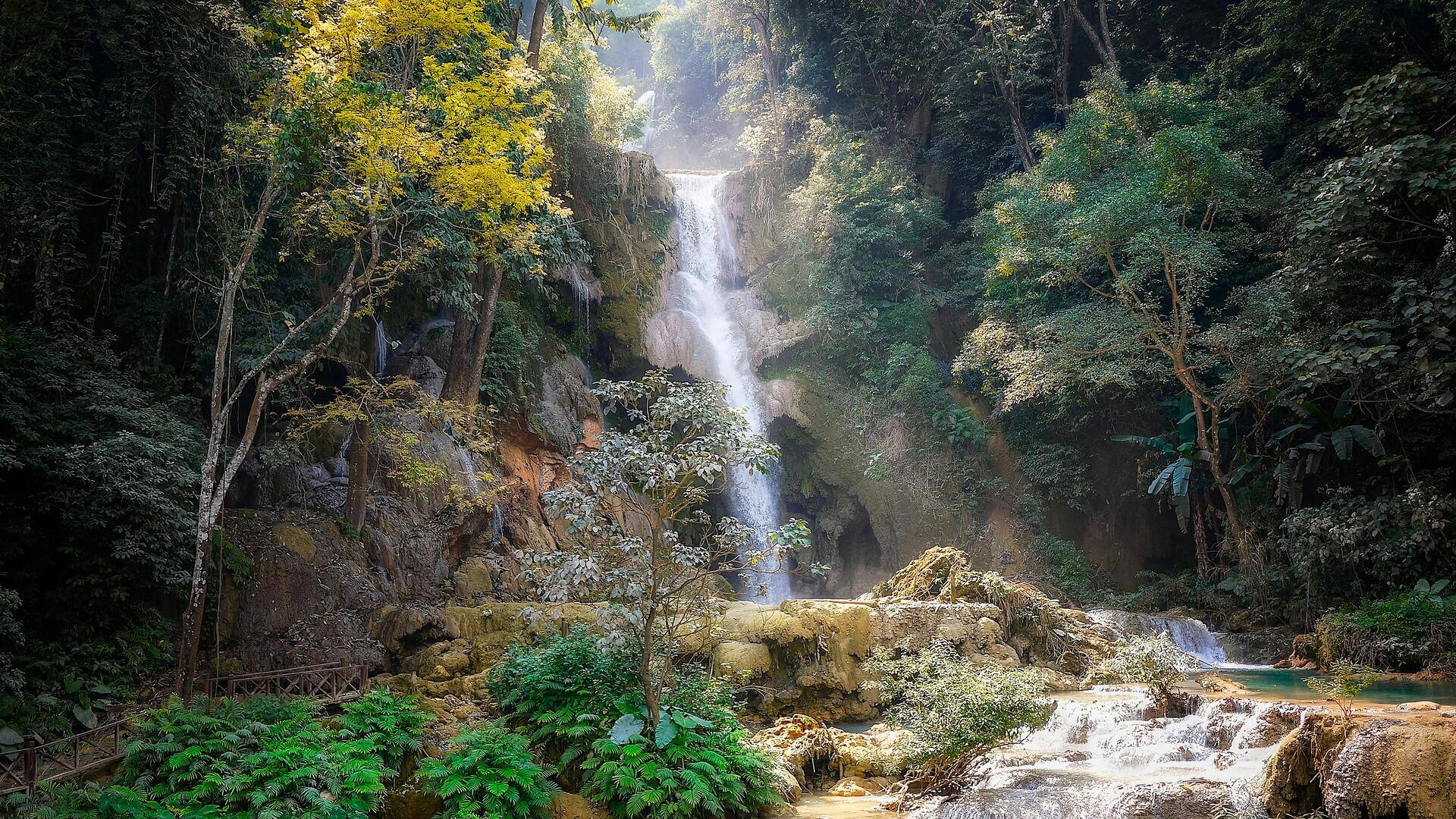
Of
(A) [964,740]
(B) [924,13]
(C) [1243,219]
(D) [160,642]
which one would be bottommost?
(A) [964,740]

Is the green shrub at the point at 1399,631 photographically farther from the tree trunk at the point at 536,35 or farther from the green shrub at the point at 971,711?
the tree trunk at the point at 536,35

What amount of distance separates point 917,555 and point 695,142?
32.5 meters

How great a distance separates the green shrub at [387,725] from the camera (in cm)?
773

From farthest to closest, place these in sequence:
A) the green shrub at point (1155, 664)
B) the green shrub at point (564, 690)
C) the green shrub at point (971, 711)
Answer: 1. the green shrub at point (1155, 664)
2. the green shrub at point (971, 711)
3. the green shrub at point (564, 690)

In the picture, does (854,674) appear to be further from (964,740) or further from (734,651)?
(964,740)

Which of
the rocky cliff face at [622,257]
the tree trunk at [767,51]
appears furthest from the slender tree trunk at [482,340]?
the tree trunk at [767,51]

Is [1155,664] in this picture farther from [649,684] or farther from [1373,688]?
[649,684]

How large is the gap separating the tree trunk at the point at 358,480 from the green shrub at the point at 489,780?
7023 mm

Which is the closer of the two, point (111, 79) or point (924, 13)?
point (111, 79)

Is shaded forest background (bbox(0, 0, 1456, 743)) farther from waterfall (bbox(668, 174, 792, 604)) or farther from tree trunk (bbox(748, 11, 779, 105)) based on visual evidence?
tree trunk (bbox(748, 11, 779, 105))

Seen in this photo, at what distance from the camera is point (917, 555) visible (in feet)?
68.4

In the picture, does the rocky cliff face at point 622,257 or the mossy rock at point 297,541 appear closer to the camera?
the mossy rock at point 297,541

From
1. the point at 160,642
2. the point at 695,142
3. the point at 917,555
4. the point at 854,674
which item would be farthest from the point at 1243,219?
the point at 695,142

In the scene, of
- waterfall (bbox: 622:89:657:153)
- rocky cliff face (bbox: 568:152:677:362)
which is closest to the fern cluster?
rocky cliff face (bbox: 568:152:677:362)
